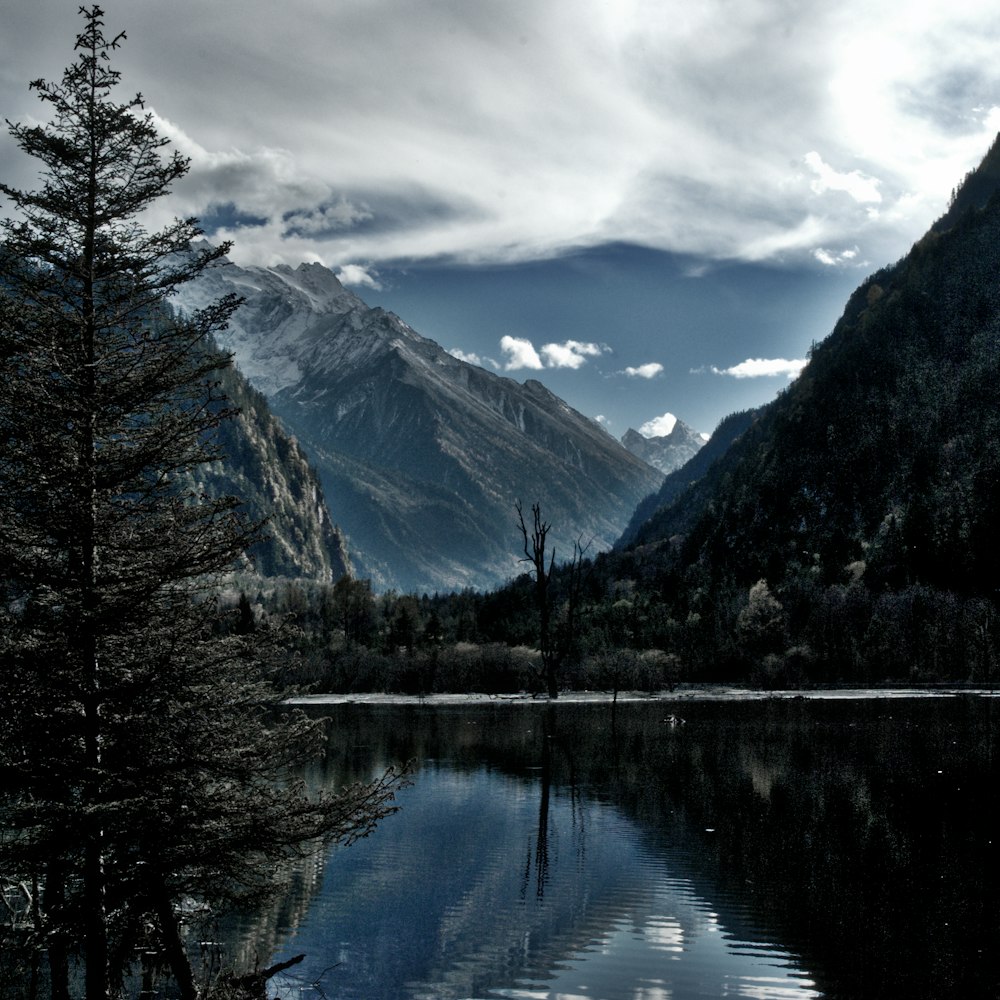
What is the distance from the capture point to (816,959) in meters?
27.5

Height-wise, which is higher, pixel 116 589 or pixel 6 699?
pixel 116 589

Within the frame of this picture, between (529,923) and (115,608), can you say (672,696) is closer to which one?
(529,923)

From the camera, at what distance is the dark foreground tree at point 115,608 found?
21.5m

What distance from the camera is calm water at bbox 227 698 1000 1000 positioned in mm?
27156

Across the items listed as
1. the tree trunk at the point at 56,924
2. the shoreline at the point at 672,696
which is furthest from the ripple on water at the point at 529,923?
the shoreline at the point at 672,696

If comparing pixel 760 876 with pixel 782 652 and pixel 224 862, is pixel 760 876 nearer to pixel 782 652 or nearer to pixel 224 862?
pixel 224 862

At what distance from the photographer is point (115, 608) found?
73.0 feet

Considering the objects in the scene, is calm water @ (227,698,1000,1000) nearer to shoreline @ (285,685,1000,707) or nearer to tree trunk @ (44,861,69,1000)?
tree trunk @ (44,861,69,1000)

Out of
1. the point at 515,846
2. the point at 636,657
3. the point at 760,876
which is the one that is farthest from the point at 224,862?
the point at 636,657

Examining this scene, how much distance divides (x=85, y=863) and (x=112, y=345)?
1200 centimetres

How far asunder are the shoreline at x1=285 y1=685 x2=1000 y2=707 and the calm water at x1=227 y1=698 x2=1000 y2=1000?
70.7 metres

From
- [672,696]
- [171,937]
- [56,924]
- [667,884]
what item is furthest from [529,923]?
[672,696]

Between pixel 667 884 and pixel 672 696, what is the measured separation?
121 m

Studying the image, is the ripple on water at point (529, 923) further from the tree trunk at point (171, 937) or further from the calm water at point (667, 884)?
the tree trunk at point (171, 937)
